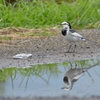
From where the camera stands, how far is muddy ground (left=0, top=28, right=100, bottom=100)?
9031mm

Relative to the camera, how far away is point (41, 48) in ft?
32.8

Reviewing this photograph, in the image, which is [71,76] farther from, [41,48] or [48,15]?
[48,15]

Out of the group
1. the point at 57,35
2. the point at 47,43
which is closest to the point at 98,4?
the point at 57,35

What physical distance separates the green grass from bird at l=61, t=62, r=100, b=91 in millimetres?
3568

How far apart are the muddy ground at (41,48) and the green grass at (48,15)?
52 centimetres

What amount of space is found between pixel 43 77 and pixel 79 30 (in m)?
3.96

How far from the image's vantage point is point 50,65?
873cm

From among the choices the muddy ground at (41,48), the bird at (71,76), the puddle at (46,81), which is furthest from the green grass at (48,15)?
the bird at (71,76)

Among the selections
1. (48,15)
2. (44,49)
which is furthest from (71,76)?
(48,15)

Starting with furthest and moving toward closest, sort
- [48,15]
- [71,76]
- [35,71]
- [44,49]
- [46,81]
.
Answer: [48,15], [44,49], [35,71], [71,76], [46,81]

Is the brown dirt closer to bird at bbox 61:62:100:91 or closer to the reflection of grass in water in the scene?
the reflection of grass in water

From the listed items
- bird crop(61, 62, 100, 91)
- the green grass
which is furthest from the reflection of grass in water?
the green grass

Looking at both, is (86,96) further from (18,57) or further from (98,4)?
(98,4)

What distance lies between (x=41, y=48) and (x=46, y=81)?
7.66 feet
